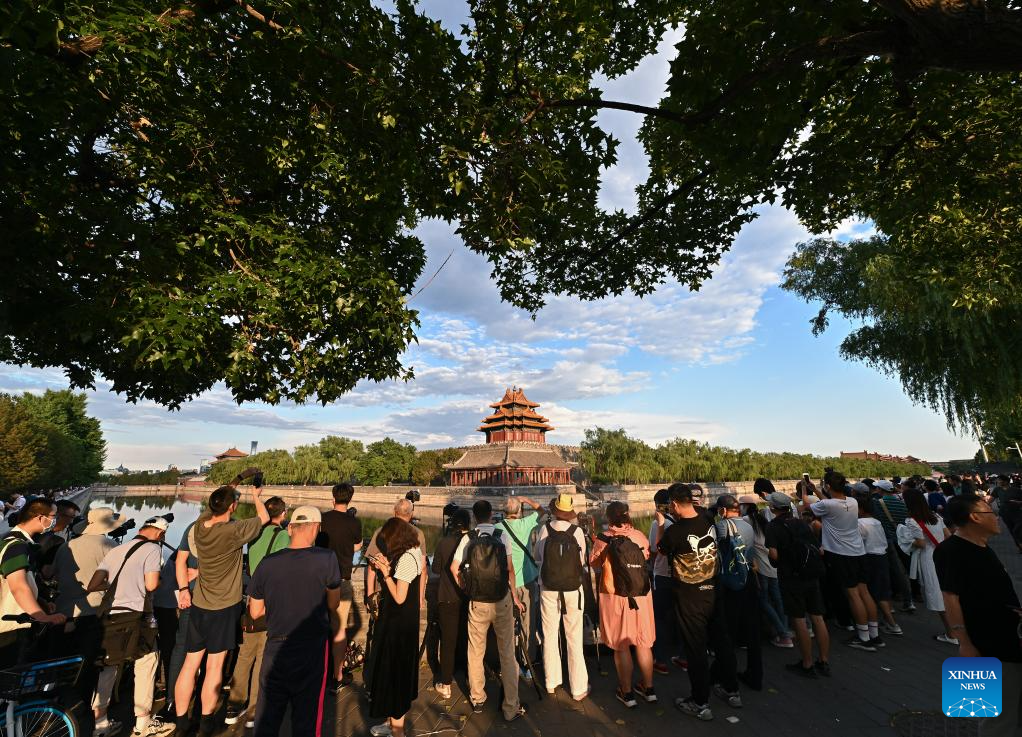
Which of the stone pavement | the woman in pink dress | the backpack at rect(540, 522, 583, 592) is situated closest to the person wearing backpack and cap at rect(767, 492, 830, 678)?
the stone pavement

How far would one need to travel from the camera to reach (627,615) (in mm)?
3811

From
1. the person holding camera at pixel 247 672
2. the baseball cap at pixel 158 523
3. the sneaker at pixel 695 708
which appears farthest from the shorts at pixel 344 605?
the sneaker at pixel 695 708

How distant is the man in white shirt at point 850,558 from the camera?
483 centimetres

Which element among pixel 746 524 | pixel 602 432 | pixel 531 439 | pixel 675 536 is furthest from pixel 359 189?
pixel 531 439

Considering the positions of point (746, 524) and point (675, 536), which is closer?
point (675, 536)

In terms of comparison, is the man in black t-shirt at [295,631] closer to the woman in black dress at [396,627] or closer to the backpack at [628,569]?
the woman in black dress at [396,627]

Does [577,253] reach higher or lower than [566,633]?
higher

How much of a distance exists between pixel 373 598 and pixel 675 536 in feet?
8.73

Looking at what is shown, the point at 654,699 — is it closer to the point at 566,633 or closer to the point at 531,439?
the point at 566,633

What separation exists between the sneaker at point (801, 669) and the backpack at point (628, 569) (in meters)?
1.85

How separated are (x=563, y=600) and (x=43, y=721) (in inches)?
146

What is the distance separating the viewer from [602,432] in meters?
50.5

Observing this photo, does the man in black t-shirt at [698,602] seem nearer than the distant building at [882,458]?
Yes

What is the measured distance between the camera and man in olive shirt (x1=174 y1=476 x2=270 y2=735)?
3293 mm
